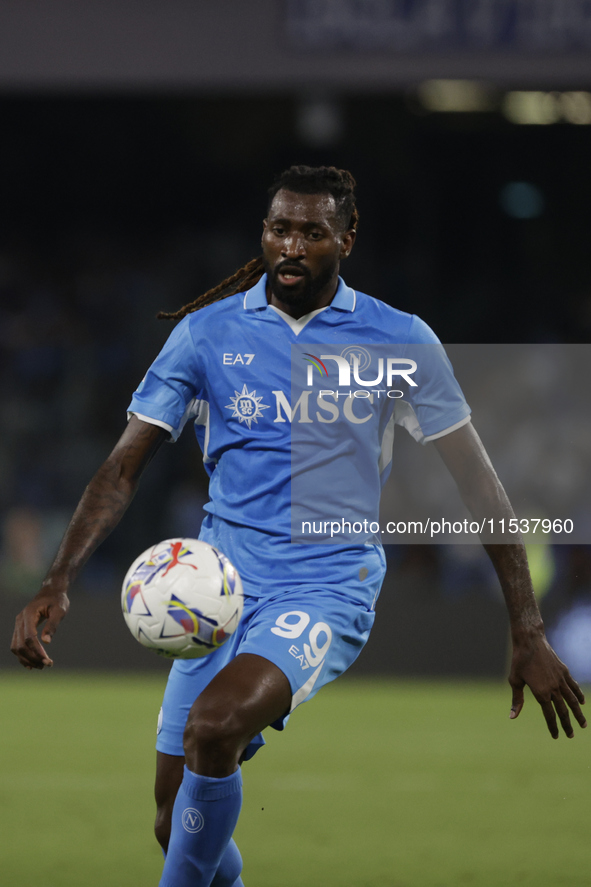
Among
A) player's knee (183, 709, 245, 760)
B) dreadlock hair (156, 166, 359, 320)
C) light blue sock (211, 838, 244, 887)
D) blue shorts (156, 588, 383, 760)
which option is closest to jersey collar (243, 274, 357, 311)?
dreadlock hair (156, 166, 359, 320)

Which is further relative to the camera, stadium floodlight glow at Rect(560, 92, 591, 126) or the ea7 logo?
stadium floodlight glow at Rect(560, 92, 591, 126)

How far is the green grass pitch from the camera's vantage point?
14.0 feet

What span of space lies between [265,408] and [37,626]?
0.89 m

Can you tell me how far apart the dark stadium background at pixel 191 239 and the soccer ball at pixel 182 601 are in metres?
7.66

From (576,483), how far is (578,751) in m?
4.05

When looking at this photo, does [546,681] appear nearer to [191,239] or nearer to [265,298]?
[265,298]

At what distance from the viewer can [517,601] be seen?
3.18 meters

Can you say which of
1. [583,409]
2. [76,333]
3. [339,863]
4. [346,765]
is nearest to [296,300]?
[339,863]

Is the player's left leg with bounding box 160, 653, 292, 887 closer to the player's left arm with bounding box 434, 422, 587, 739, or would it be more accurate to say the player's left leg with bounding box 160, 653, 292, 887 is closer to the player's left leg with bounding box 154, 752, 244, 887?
the player's left leg with bounding box 154, 752, 244, 887

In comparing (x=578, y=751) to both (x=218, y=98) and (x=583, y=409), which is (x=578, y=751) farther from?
(x=218, y=98)

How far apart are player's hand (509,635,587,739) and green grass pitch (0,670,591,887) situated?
4.11ft

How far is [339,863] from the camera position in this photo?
14.2ft

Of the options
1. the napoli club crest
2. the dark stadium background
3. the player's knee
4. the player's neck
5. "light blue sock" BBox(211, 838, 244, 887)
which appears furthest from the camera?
the dark stadium background

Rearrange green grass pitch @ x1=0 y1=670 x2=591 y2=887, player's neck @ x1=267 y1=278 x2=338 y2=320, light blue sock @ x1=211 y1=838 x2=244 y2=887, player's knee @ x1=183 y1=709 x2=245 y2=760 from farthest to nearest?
1. green grass pitch @ x1=0 y1=670 x2=591 y2=887
2. player's neck @ x1=267 y1=278 x2=338 y2=320
3. light blue sock @ x1=211 y1=838 x2=244 y2=887
4. player's knee @ x1=183 y1=709 x2=245 y2=760
